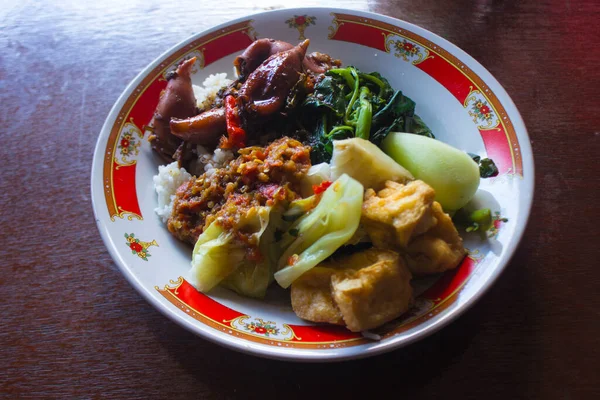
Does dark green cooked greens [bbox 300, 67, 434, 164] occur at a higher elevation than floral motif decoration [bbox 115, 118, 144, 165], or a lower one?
higher

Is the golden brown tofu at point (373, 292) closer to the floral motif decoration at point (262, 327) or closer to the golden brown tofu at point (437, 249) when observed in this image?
the golden brown tofu at point (437, 249)

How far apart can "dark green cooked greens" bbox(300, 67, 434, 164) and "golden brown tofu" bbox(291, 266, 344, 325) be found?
2.78ft

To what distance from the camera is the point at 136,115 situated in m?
2.76

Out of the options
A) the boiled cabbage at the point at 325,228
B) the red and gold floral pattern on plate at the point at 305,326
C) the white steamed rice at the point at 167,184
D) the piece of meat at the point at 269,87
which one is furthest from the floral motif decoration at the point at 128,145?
the boiled cabbage at the point at 325,228

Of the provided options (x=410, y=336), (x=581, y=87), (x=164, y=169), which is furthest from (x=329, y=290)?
(x=581, y=87)

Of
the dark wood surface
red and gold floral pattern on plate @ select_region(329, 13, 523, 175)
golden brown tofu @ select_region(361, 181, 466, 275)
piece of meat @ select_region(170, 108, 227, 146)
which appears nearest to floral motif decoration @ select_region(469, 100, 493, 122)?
red and gold floral pattern on plate @ select_region(329, 13, 523, 175)

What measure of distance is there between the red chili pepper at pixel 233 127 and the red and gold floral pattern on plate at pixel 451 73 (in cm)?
104

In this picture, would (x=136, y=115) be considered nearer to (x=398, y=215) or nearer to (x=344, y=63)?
(x=344, y=63)

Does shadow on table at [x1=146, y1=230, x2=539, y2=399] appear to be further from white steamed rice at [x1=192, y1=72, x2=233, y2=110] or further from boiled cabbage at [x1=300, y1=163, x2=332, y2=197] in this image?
white steamed rice at [x1=192, y1=72, x2=233, y2=110]

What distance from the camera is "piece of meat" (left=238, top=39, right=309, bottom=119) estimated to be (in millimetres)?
2631

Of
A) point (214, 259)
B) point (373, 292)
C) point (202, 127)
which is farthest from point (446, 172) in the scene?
point (202, 127)

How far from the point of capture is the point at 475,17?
351 cm

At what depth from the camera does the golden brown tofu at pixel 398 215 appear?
6.04 feet

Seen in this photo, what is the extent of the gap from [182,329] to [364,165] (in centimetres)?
123
